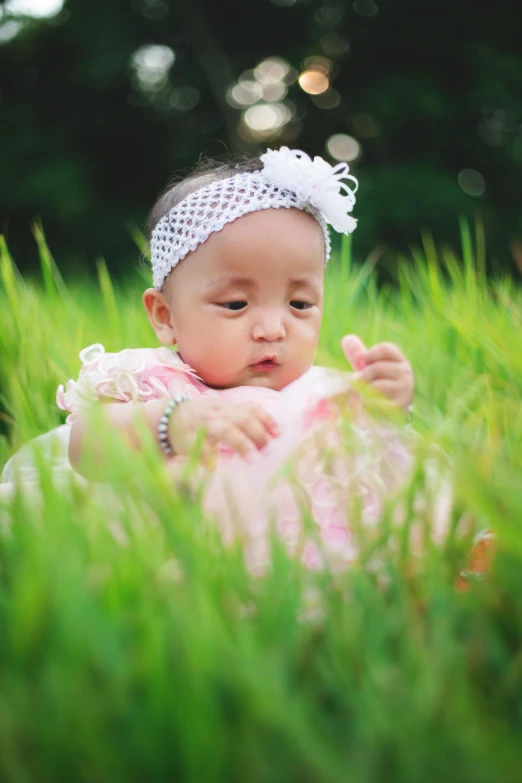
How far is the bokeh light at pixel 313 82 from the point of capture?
7.36m

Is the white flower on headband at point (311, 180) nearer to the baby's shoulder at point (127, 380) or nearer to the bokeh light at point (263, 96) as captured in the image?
the baby's shoulder at point (127, 380)

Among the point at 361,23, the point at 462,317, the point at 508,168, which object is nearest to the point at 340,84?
the point at 361,23

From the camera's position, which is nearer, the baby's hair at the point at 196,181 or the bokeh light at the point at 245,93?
the baby's hair at the point at 196,181

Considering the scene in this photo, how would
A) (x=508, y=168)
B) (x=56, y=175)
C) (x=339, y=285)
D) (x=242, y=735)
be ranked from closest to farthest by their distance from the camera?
(x=242, y=735), (x=339, y=285), (x=56, y=175), (x=508, y=168)

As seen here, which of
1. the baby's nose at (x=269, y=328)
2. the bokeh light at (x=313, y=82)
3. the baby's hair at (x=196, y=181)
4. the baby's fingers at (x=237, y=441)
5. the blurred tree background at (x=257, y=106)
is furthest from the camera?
the bokeh light at (x=313, y=82)

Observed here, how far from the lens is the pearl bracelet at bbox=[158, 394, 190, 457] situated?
1220mm


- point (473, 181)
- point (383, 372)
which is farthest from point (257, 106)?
point (383, 372)

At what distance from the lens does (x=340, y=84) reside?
758 cm

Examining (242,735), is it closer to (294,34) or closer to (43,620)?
(43,620)

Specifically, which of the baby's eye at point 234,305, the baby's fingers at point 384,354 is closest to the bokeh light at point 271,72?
the baby's eye at point 234,305

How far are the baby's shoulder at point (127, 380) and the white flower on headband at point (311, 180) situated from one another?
411 millimetres

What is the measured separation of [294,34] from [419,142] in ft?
5.64

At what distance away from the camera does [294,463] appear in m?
1.02

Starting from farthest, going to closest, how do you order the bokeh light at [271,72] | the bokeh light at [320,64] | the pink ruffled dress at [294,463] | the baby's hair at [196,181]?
the bokeh light at [271,72] → the bokeh light at [320,64] → the baby's hair at [196,181] → the pink ruffled dress at [294,463]
